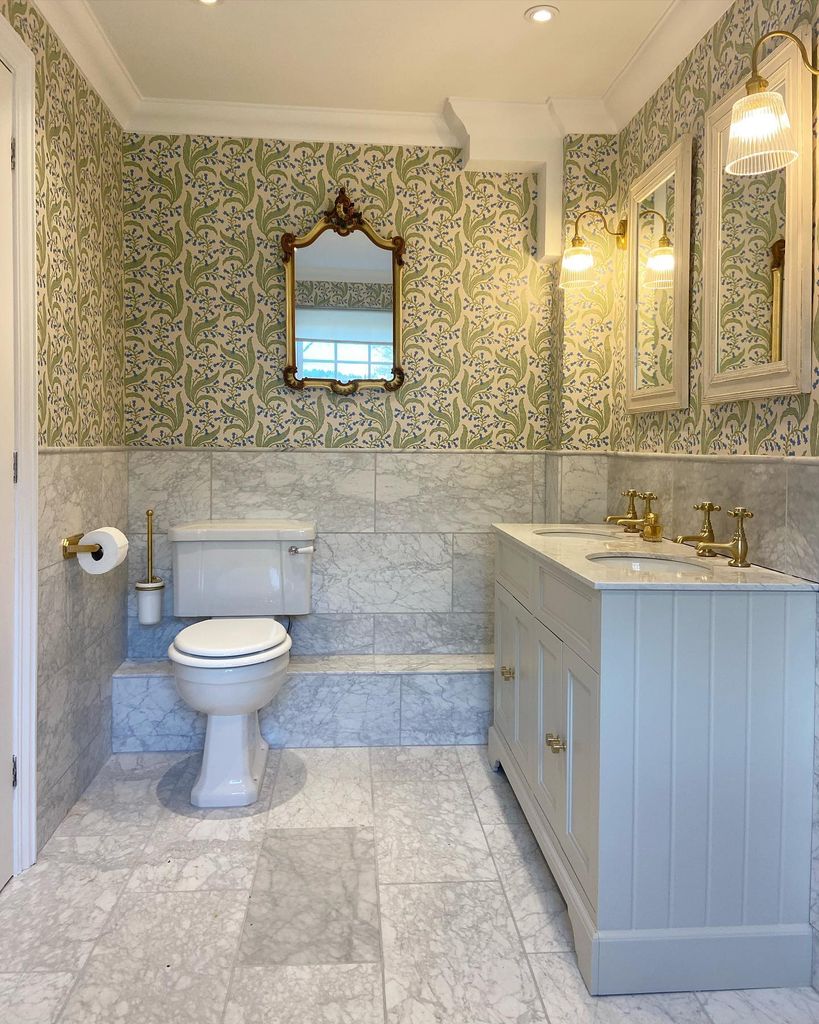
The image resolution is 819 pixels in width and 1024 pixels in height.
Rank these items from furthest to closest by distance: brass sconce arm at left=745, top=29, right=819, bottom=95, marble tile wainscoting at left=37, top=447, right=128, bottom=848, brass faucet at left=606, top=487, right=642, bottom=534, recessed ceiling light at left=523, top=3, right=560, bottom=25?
brass faucet at left=606, top=487, right=642, bottom=534, recessed ceiling light at left=523, top=3, right=560, bottom=25, marble tile wainscoting at left=37, top=447, right=128, bottom=848, brass sconce arm at left=745, top=29, right=819, bottom=95

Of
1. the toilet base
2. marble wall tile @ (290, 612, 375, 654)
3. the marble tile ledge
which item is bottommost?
the toilet base

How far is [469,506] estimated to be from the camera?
3.24m

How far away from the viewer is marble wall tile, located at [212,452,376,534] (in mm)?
3139

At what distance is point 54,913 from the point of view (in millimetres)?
1854

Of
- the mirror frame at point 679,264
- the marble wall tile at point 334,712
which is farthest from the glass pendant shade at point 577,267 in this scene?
the marble wall tile at point 334,712

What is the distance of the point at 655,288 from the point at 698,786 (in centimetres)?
169

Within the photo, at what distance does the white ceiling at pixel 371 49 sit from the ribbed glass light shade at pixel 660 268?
2.26ft

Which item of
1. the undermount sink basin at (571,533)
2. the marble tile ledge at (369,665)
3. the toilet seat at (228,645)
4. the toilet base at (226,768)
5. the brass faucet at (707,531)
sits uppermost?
the brass faucet at (707,531)

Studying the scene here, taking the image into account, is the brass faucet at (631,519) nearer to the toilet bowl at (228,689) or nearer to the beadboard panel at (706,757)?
the beadboard panel at (706,757)

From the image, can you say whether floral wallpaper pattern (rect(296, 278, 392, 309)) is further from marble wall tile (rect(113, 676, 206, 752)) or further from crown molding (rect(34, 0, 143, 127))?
marble wall tile (rect(113, 676, 206, 752))

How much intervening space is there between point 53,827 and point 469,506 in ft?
6.32

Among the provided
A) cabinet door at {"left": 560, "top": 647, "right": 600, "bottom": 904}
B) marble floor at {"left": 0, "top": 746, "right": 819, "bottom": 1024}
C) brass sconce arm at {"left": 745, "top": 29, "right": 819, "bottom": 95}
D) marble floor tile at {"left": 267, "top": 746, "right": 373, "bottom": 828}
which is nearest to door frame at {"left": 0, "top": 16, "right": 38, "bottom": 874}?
marble floor at {"left": 0, "top": 746, "right": 819, "bottom": 1024}

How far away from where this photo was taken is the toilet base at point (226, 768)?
95.9 inches

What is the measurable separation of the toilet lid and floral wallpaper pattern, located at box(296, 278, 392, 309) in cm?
133
